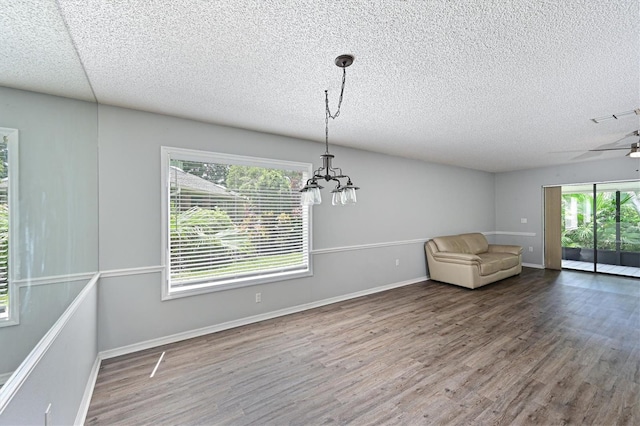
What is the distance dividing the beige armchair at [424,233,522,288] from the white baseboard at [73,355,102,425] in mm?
5397

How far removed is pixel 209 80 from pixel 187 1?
905 mm

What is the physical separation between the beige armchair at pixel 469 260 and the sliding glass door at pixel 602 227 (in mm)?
1609

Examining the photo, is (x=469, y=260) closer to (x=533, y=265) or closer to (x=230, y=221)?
(x=533, y=265)

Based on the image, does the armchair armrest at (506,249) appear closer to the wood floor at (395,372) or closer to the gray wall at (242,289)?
the gray wall at (242,289)

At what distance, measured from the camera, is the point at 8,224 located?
1.12 m

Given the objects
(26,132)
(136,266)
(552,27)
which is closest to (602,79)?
(552,27)

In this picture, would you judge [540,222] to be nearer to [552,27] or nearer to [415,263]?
[415,263]

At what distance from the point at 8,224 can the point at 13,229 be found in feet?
0.21

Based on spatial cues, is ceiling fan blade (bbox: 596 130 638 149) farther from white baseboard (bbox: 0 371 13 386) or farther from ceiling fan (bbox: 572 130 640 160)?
white baseboard (bbox: 0 371 13 386)

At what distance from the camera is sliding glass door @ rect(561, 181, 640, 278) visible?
227 inches

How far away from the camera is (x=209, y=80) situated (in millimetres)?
2307

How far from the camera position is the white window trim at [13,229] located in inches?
44.6

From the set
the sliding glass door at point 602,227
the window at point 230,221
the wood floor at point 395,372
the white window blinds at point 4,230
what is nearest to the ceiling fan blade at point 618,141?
the sliding glass door at point 602,227

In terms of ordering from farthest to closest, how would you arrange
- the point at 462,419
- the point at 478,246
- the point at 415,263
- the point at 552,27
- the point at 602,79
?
the point at 478,246 < the point at 415,263 < the point at 602,79 < the point at 462,419 < the point at 552,27
